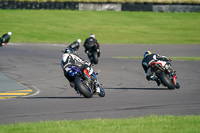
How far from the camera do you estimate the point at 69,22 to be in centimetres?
5047

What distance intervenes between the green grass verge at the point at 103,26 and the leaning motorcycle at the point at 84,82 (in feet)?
88.1

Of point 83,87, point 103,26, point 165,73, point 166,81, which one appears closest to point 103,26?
point 103,26

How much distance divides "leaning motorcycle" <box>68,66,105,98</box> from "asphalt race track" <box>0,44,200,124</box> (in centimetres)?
22

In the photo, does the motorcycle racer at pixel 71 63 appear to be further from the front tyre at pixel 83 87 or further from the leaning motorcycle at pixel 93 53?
the leaning motorcycle at pixel 93 53

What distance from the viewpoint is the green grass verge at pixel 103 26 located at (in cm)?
4366

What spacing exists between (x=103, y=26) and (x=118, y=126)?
3996cm

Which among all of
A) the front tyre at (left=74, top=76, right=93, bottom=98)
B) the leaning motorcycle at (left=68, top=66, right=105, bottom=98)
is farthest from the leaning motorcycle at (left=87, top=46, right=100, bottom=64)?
the front tyre at (left=74, top=76, right=93, bottom=98)

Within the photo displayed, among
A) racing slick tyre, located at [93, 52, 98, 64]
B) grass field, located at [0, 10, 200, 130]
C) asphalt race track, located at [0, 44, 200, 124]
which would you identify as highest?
asphalt race track, located at [0, 44, 200, 124]

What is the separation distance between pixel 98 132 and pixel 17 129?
1547 mm

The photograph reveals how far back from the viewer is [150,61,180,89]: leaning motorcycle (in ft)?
54.0

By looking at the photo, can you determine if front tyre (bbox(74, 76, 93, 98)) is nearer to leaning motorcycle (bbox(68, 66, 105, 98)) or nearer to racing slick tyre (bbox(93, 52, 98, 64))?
→ leaning motorcycle (bbox(68, 66, 105, 98))

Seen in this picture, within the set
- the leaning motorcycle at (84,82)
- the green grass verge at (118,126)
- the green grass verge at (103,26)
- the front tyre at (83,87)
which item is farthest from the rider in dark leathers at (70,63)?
the green grass verge at (103,26)

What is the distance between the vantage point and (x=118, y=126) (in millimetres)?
9906

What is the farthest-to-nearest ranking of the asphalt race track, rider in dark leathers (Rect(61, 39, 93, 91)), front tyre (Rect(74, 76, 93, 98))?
rider in dark leathers (Rect(61, 39, 93, 91)) < front tyre (Rect(74, 76, 93, 98)) < the asphalt race track
